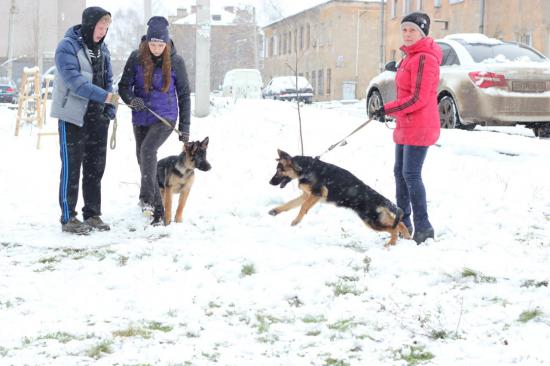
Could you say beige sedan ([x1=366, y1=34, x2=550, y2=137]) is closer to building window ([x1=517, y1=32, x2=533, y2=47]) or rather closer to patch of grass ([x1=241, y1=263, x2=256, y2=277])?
patch of grass ([x1=241, y1=263, x2=256, y2=277])

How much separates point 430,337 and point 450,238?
240 cm

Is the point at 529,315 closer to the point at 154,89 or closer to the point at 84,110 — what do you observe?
the point at 154,89

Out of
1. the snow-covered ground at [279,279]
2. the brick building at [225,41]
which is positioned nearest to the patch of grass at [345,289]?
the snow-covered ground at [279,279]

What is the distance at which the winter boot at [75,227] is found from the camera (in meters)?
6.32

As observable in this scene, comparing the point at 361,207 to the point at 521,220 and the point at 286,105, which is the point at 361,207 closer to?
the point at 521,220

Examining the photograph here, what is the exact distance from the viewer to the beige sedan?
33.7 feet

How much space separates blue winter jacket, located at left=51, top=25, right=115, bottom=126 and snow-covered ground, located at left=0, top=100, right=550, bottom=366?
1.10 meters

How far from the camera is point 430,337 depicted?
3752mm

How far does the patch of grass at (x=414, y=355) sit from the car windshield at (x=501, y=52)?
8177 mm

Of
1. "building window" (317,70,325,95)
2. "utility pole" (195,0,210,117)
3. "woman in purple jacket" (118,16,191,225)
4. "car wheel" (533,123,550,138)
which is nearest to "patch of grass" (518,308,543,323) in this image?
"woman in purple jacket" (118,16,191,225)

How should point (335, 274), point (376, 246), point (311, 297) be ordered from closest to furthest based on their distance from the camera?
point (311, 297), point (335, 274), point (376, 246)

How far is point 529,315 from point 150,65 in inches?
156

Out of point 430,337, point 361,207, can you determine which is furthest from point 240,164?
point 430,337

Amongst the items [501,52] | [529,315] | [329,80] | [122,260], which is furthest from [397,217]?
[329,80]
